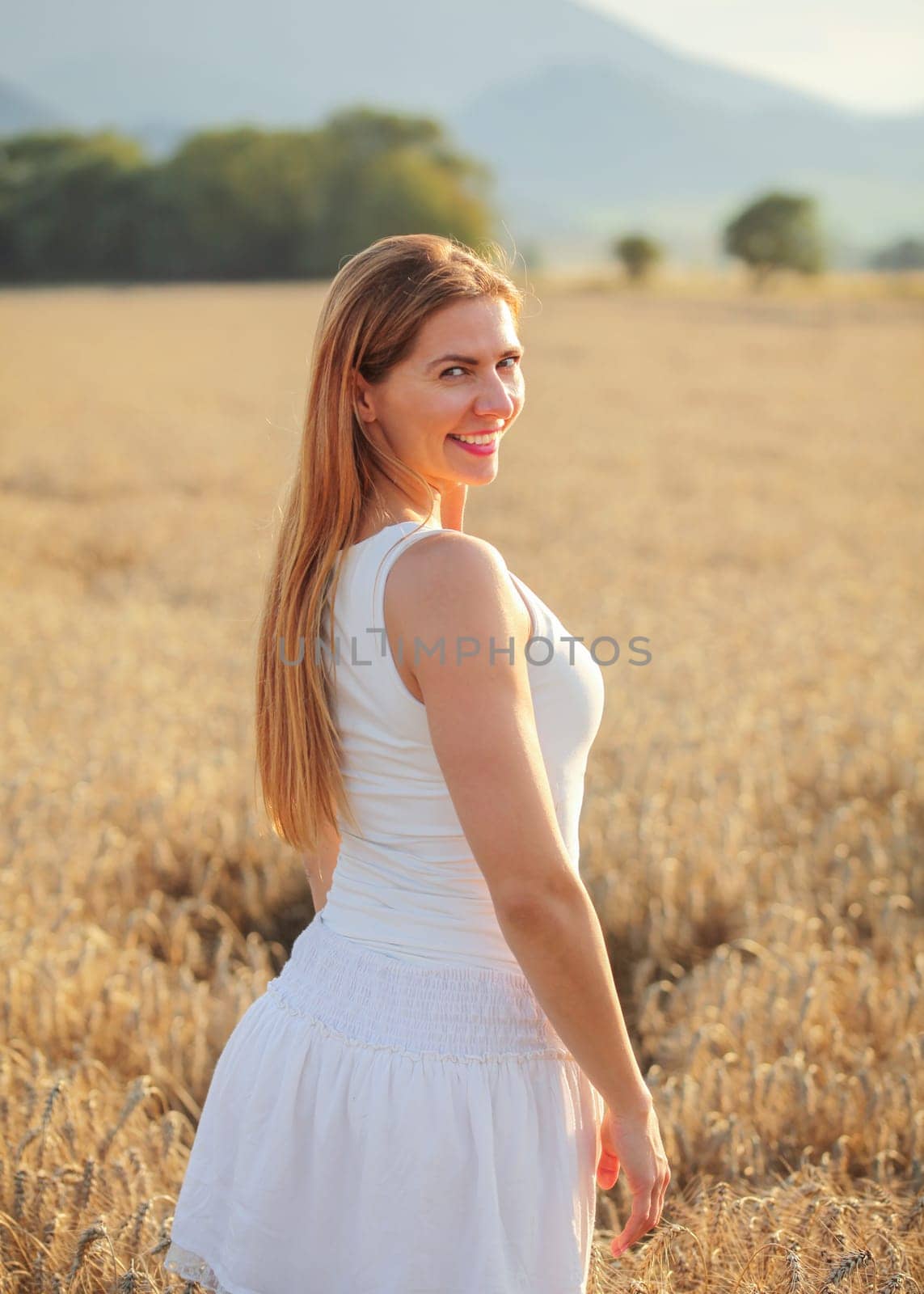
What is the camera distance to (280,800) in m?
1.83

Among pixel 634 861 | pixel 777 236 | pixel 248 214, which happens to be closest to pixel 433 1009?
pixel 634 861

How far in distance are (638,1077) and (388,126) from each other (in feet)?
295

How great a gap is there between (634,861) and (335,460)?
8.09 feet

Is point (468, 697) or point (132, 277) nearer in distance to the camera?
point (468, 697)

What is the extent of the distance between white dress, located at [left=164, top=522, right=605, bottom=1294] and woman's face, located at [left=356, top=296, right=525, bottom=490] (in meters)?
0.20

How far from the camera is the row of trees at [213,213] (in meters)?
70.2

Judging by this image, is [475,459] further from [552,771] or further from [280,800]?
[280,800]

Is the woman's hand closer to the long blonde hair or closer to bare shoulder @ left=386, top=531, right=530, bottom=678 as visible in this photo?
the long blonde hair

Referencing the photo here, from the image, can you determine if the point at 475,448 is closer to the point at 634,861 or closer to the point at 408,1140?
the point at 408,1140

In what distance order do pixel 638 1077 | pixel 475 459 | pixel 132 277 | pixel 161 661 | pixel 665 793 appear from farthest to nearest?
pixel 132 277 < pixel 161 661 < pixel 665 793 < pixel 475 459 < pixel 638 1077

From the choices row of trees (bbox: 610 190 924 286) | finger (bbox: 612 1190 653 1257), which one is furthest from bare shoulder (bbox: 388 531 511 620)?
row of trees (bbox: 610 190 924 286)

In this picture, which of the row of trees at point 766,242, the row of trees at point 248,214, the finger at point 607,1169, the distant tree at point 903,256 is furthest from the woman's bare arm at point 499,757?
the distant tree at point 903,256

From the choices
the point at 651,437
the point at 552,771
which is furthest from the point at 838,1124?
the point at 651,437

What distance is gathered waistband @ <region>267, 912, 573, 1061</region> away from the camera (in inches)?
61.6
